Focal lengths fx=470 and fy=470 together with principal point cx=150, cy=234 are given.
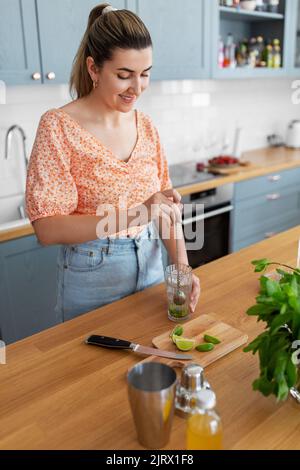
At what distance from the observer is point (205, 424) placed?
685 mm

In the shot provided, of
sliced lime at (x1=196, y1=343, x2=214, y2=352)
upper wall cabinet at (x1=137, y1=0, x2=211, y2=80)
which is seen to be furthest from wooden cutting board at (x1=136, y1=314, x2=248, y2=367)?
upper wall cabinet at (x1=137, y1=0, x2=211, y2=80)

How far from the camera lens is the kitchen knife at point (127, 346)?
0.97 m

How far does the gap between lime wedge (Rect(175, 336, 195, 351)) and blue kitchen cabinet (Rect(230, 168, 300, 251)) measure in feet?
6.77

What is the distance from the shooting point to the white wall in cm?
245

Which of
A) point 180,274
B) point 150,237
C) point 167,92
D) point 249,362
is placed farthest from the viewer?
point 167,92

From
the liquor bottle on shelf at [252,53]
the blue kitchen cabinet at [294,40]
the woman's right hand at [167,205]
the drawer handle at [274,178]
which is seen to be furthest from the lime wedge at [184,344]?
the blue kitchen cabinet at [294,40]

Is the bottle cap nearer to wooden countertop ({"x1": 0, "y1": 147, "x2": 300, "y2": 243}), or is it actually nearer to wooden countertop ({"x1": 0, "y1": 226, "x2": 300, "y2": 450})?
wooden countertop ({"x1": 0, "y1": 226, "x2": 300, "y2": 450})

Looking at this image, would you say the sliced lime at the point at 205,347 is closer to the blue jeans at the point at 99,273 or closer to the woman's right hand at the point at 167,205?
the woman's right hand at the point at 167,205

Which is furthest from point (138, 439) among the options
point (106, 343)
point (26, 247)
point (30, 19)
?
point (30, 19)

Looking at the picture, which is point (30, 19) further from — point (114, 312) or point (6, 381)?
point (6, 381)

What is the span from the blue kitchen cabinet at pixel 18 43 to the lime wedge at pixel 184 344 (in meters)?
1.50
